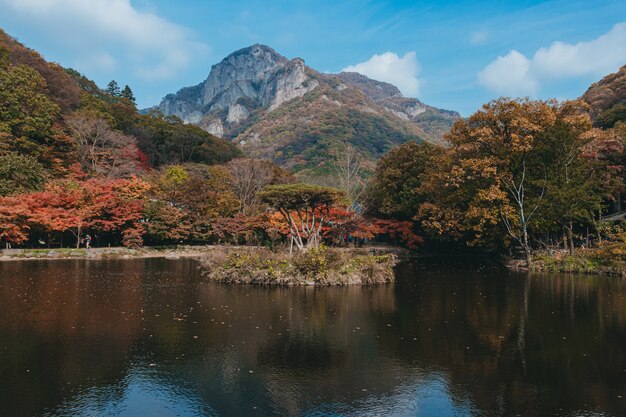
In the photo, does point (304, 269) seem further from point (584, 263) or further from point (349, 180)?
point (349, 180)

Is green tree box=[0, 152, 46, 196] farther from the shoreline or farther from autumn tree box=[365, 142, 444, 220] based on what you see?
autumn tree box=[365, 142, 444, 220]

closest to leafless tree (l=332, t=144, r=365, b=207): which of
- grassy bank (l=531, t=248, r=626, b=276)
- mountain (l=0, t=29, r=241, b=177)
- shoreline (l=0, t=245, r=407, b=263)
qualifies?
shoreline (l=0, t=245, r=407, b=263)

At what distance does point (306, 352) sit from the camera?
9.95m

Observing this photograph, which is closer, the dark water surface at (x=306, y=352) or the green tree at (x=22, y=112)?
the dark water surface at (x=306, y=352)

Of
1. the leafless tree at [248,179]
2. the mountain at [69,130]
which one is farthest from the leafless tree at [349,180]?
the mountain at [69,130]

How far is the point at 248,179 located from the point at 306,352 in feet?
126

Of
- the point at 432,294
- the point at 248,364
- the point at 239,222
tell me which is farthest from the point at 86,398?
the point at 239,222

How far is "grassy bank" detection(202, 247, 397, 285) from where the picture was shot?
20422 millimetres

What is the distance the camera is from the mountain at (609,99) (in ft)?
148

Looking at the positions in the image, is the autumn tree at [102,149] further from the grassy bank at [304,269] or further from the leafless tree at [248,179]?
the grassy bank at [304,269]

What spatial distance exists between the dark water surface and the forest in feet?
36.1

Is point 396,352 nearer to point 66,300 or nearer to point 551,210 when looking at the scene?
point 66,300

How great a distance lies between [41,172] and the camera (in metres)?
38.3

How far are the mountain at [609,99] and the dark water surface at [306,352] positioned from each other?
117ft
